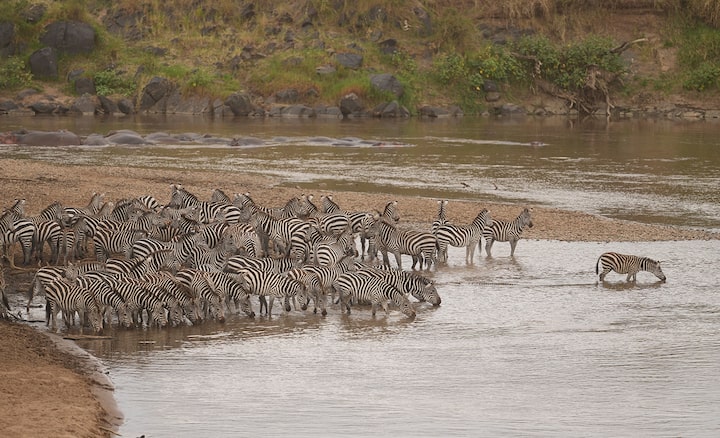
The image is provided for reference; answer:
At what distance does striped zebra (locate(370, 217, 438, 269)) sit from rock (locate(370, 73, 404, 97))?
107ft

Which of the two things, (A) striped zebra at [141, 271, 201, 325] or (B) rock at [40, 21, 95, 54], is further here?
(B) rock at [40, 21, 95, 54]

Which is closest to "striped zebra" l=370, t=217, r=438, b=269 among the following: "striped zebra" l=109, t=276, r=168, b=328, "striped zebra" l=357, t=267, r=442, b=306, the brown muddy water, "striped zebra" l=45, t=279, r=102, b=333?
the brown muddy water

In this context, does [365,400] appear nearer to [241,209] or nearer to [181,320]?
[181,320]

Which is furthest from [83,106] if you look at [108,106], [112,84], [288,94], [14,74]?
[288,94]

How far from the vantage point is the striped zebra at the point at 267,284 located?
12.9 meters

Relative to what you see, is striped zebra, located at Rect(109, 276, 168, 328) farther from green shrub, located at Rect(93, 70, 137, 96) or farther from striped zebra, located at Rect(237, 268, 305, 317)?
green shrub, located at Rect(93, 70, 137, 96)

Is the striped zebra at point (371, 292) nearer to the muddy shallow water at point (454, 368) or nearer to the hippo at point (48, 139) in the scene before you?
the muddy shallow water at point (454, 368)

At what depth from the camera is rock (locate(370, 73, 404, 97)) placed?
48.0 meters

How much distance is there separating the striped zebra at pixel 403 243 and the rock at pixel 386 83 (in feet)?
107

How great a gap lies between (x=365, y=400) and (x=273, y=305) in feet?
12.3

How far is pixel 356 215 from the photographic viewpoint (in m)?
17.0

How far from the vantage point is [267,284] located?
12961mm

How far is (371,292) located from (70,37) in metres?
41.5

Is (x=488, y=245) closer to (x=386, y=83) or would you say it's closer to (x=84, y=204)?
(x=84, y=204)
